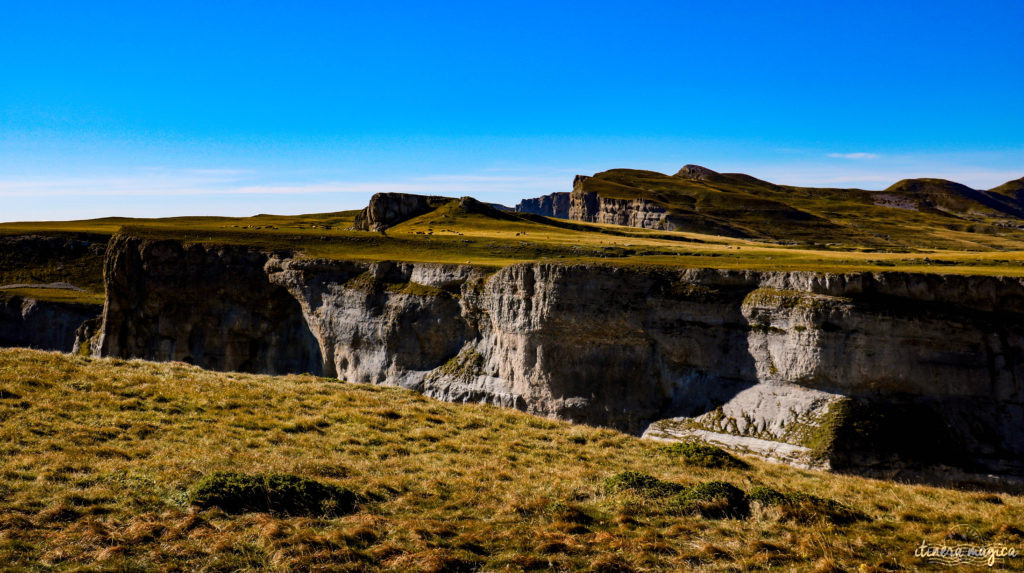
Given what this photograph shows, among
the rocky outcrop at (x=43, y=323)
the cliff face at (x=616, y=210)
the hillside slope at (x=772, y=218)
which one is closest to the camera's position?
the rocky outcrop at (x=43, y=323)

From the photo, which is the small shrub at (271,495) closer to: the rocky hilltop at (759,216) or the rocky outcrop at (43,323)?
the rocky outcrop at (43,323)

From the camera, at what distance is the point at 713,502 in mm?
15273

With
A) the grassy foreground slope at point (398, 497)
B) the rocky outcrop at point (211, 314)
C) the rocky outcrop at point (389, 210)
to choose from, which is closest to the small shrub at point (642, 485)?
the grassy foreground slope at point (398, 497)

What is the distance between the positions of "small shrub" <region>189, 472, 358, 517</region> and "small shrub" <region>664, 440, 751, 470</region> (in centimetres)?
1114

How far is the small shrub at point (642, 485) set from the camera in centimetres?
1625

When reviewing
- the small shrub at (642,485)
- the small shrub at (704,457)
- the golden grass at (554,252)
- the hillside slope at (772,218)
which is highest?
the hillside slope at (772,218)

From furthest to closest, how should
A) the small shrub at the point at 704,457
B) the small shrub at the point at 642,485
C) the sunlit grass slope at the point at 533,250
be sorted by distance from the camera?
the sunlit grass slope at the point at 533,250 → the small shrub at the point at 704,457 → the small shrub at the point at 642,485

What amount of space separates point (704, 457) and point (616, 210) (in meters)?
154

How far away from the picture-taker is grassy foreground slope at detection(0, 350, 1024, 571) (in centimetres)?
Answer: 1206

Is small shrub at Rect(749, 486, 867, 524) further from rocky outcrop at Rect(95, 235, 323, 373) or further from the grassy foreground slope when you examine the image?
rocky outcrop at Rect(95, 235, 323, 373)

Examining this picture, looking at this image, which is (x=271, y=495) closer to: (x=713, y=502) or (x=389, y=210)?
(x=713, y=502)

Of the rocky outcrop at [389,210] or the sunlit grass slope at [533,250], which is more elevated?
the rocky outcrop at [389,210]

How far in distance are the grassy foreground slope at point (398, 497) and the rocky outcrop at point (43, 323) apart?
7013cm

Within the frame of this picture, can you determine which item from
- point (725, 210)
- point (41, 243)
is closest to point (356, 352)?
point (41, 243)
